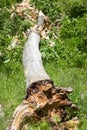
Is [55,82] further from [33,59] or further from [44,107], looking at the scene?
[44,107]

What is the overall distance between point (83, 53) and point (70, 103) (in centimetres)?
314

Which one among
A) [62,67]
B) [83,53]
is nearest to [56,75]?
[62,67]

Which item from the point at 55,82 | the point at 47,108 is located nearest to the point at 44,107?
the point at 47,108

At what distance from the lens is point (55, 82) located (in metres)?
9.89

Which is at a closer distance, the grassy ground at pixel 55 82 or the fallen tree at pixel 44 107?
the fallen tree at pixel 44 107

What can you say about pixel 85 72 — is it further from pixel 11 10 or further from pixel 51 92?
pixel 11 10

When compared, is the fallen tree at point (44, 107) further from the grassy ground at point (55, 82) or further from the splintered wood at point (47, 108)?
the grassy ground at point (55, 82)

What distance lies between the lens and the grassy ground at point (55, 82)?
8.74 meters

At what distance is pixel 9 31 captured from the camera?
41.1 ft

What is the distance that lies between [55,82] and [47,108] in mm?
1448

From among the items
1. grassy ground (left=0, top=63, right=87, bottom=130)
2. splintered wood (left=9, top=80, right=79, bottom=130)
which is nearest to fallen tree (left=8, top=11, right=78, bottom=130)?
splintered wood (left=9, top=80, right=79, bottom=130)

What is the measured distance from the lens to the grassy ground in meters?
8.74

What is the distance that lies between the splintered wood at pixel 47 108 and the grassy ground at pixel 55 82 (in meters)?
0.21

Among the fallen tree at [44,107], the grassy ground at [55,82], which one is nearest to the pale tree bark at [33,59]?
the fallen tree at [44,107]
